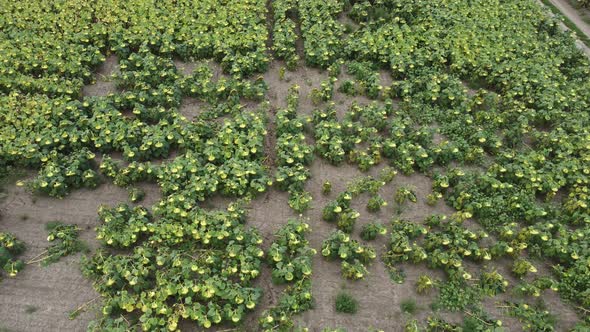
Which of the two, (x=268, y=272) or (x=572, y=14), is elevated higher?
(x=572, y=14)

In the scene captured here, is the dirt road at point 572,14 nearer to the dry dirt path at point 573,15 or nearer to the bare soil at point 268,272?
the dry dirt path at point 573,15

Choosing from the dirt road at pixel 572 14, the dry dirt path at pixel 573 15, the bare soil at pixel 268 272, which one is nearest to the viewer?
the bare soil at pixel 268 272

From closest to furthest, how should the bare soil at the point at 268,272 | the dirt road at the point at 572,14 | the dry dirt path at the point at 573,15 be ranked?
1. the bare soil at the point at 268,272
2. the dry dirt path at the point at 573,15
3. the dirt road at the point at 572,14

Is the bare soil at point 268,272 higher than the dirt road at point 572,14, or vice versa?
the dirt road at point 572,14

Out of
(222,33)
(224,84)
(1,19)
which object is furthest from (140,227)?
(1,19)

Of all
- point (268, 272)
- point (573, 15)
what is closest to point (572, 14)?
point (573, 15)

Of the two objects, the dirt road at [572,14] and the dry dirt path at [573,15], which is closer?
the dry dirt path at [573,15]

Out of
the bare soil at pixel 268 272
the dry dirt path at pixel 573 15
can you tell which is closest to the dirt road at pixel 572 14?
the dry dirt path at pixel 573 15

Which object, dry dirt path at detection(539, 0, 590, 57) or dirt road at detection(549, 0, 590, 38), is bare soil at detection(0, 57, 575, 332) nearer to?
dry dirt path at detection(539, 0, 590, 57)

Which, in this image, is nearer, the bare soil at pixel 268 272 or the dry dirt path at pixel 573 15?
the bare soil at pixel 268 272

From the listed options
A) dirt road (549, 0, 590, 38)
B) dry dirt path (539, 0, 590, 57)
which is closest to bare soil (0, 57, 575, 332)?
dry dirt path (539, 0, 590, 57)

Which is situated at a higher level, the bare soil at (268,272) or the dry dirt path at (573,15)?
the dry dirt path at (573,15)

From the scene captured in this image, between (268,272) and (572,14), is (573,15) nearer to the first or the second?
(572,14)
